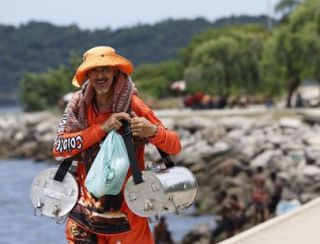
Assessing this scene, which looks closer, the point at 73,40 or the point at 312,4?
the point at 312,4

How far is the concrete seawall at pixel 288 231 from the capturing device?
7.12m

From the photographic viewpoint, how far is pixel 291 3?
49438 millimetres

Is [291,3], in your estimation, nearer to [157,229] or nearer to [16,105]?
[157,229]

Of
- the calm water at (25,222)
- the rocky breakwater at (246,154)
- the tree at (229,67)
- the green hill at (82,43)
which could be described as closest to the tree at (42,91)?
the tree at (229,67)

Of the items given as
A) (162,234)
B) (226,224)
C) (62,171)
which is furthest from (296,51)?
(62,171)

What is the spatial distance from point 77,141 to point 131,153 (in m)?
0.25

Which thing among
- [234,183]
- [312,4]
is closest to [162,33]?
[312,4]

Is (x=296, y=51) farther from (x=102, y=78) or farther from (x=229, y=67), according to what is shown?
(x=102, y=78)

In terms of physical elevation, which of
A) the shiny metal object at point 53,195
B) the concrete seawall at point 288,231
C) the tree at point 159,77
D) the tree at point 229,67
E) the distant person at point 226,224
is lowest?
the tree at point 159,77

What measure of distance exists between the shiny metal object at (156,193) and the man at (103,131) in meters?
0.09

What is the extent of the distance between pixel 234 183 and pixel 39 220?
4.77 meters

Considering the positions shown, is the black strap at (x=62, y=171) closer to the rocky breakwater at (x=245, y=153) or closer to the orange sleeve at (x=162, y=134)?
the orange sleeve at (x=162, y=134)

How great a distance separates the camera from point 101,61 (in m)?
4.18

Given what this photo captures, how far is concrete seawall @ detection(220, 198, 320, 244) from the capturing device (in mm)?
7125
